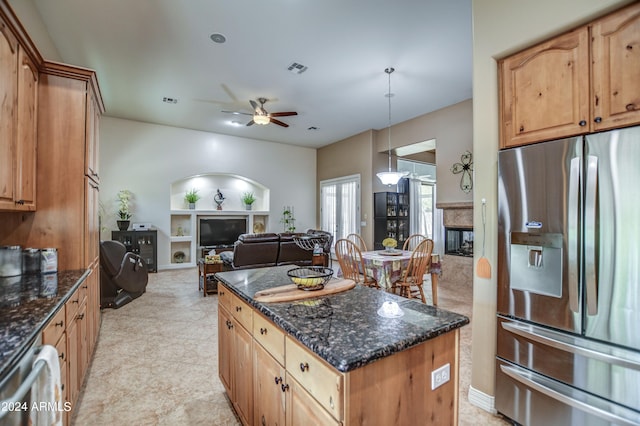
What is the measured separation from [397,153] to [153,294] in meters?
6.04

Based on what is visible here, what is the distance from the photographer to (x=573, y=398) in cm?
159

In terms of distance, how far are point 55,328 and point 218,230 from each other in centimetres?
620

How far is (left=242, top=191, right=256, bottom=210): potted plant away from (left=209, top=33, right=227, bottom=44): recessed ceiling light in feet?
15.6

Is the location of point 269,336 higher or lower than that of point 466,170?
lower

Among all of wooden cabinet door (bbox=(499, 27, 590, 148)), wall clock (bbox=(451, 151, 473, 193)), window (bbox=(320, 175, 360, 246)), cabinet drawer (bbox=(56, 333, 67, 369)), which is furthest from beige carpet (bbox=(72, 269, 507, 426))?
window (bbox=(320, 175, 360, 246))

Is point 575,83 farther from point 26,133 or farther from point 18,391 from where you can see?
point 26,133

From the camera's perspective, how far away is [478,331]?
6.86 ft

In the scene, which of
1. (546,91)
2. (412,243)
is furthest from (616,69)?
(412,243)

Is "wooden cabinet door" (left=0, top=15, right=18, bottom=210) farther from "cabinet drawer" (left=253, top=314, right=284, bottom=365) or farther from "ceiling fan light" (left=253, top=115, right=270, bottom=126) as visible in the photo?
"ceiling fan light" (left=253, top=115, right=270, bottom=126)

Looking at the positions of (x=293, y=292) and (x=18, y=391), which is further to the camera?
(x=293, y=292)

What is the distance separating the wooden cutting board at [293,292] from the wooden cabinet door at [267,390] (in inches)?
9.5

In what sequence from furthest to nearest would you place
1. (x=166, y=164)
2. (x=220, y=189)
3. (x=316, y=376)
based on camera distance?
(x=220, y=189) → (x=166, y=164) → (x=316, y=376)

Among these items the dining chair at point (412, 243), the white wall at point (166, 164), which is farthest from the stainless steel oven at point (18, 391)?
the white wall at point (166, 164)

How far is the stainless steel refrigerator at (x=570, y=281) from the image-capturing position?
147 cm
